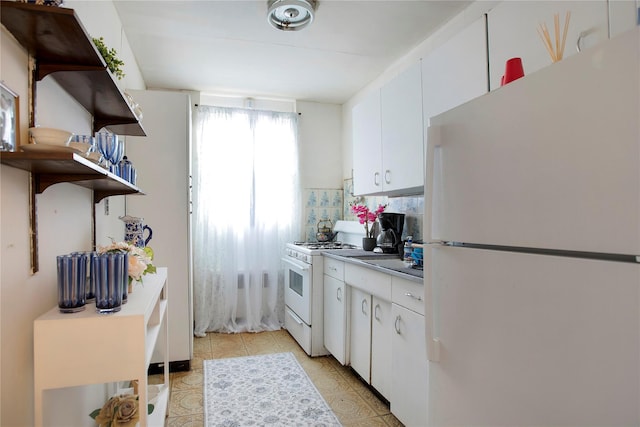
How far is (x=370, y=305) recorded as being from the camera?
8.13 ft

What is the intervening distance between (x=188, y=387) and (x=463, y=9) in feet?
10.5

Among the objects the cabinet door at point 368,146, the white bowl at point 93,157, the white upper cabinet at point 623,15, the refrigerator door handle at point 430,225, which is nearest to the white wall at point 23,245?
the white bowl at point 93,157

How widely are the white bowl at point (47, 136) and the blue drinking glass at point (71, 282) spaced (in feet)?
1.27

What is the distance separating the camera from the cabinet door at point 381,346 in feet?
7.35

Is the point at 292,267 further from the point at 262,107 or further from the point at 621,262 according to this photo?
the point at 621,262

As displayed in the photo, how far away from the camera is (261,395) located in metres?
2.47

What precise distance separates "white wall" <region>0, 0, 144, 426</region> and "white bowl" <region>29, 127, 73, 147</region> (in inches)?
3.8

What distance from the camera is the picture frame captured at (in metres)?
0.94

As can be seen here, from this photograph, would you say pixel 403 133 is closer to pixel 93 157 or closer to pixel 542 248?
pixel 542 248

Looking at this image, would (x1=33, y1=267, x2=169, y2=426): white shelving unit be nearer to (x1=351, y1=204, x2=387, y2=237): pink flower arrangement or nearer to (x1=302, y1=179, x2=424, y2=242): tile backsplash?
(x1=351, y1=204, x2=387, y2=237): pink flower arrangement

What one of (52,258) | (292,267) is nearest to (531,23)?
(52,258)

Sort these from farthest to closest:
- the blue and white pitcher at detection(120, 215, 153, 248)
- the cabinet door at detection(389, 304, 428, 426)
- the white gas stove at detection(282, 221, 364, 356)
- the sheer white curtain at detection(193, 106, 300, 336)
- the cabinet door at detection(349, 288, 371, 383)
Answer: the sheer white curtain at detection(193, 106, 300, 336), the white gas stove at detection(282, 221, 364, 356), the cabinet door at detection(349, 288, 371, 383), the blue and white pitcher at detection(120, 215, 153, 248), the cabinet door at detection(389, 304, 428, 426)

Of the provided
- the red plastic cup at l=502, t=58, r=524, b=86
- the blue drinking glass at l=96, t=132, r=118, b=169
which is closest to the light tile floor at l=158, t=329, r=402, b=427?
the blue drinking glass at l=96, t=132, r=118, b=169

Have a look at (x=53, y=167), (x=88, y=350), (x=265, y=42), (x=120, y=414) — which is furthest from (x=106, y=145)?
(x=265, y=42)
